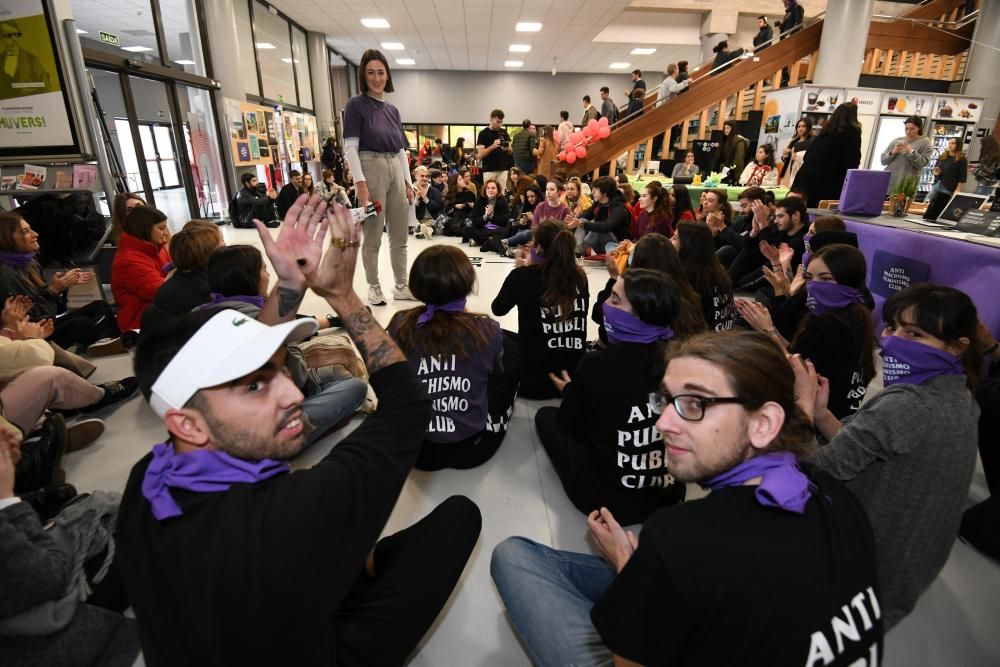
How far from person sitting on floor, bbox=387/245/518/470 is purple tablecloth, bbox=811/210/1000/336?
3.03 meters

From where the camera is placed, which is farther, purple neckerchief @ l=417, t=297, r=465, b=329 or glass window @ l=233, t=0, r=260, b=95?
glass window @ l=233, t=0, r=260, b=95

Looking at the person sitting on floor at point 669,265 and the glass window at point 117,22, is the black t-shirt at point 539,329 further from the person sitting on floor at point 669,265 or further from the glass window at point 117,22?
the glass window at point 117,22

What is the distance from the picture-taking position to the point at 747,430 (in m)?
0.98

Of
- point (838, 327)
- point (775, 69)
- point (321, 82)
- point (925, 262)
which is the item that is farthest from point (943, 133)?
point (321, 82)

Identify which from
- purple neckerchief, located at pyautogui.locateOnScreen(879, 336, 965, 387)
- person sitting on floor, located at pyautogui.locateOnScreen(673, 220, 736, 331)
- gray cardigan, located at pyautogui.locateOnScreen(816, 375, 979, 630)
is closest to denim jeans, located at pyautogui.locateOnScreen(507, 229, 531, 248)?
person sitting on floor, located at pyautogui.locateOnScreen(673, 220, 736, 331)

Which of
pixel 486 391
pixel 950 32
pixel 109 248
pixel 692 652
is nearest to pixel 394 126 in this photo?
pixel 109 248

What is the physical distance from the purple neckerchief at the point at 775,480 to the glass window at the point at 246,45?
422 inches

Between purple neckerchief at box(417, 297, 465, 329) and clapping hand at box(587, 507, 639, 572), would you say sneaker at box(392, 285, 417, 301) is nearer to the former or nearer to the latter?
purple neckerchief at box(417, 297, 465, 329)

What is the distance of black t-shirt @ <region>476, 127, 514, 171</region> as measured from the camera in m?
8.47

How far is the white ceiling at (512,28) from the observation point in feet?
31.5

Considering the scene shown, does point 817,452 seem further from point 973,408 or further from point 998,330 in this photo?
point 998,330

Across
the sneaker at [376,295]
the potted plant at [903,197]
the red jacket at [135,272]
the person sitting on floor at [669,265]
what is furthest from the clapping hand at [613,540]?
the potted plant at [903,197]

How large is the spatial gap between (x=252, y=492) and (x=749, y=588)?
2.56 feet

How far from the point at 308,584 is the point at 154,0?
31.9ft
